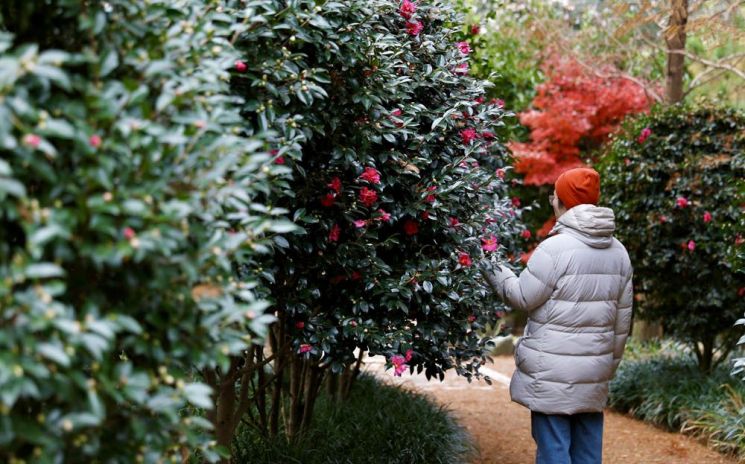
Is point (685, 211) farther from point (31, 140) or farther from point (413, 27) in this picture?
point (31, 140)

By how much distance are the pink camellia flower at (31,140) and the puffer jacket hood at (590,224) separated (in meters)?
2.43

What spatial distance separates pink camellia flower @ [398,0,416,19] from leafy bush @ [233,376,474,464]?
7.70 feet

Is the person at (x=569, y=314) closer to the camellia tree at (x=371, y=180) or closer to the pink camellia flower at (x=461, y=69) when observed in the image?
the camellia tree at (x=371, y=180)

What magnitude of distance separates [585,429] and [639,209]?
3.68 metres

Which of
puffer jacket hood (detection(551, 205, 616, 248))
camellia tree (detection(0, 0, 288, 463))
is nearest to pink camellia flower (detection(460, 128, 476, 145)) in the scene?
puffer jacket hood (detection(551, 205, 616, 248))

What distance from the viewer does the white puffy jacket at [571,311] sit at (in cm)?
336

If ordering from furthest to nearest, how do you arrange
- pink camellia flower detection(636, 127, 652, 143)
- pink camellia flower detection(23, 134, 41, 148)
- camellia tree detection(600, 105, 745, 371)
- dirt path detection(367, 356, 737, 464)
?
pink camellia flower detection(636, 127, 652, 143) < camellia tree detection(600, 105, 745, 371) < dirt path detection(367, 356, 737, 464) < pink camellia flower detection(23, 134, 41, 148)

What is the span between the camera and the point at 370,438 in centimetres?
468

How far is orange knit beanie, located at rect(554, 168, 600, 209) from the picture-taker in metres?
3.43

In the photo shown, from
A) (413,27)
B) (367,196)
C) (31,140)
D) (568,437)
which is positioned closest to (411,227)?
(367,196)

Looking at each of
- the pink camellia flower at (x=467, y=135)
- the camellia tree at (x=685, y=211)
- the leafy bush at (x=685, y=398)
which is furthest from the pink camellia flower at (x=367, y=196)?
the camellia tree at (x=685, y=211)

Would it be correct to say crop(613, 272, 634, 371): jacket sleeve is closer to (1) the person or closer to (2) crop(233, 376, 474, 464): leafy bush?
(1) the person

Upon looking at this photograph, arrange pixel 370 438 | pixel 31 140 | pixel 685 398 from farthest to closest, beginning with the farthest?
pixel 685 398, pixel 370 438, pixel 31 140

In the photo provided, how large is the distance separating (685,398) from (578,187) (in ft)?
12.2
